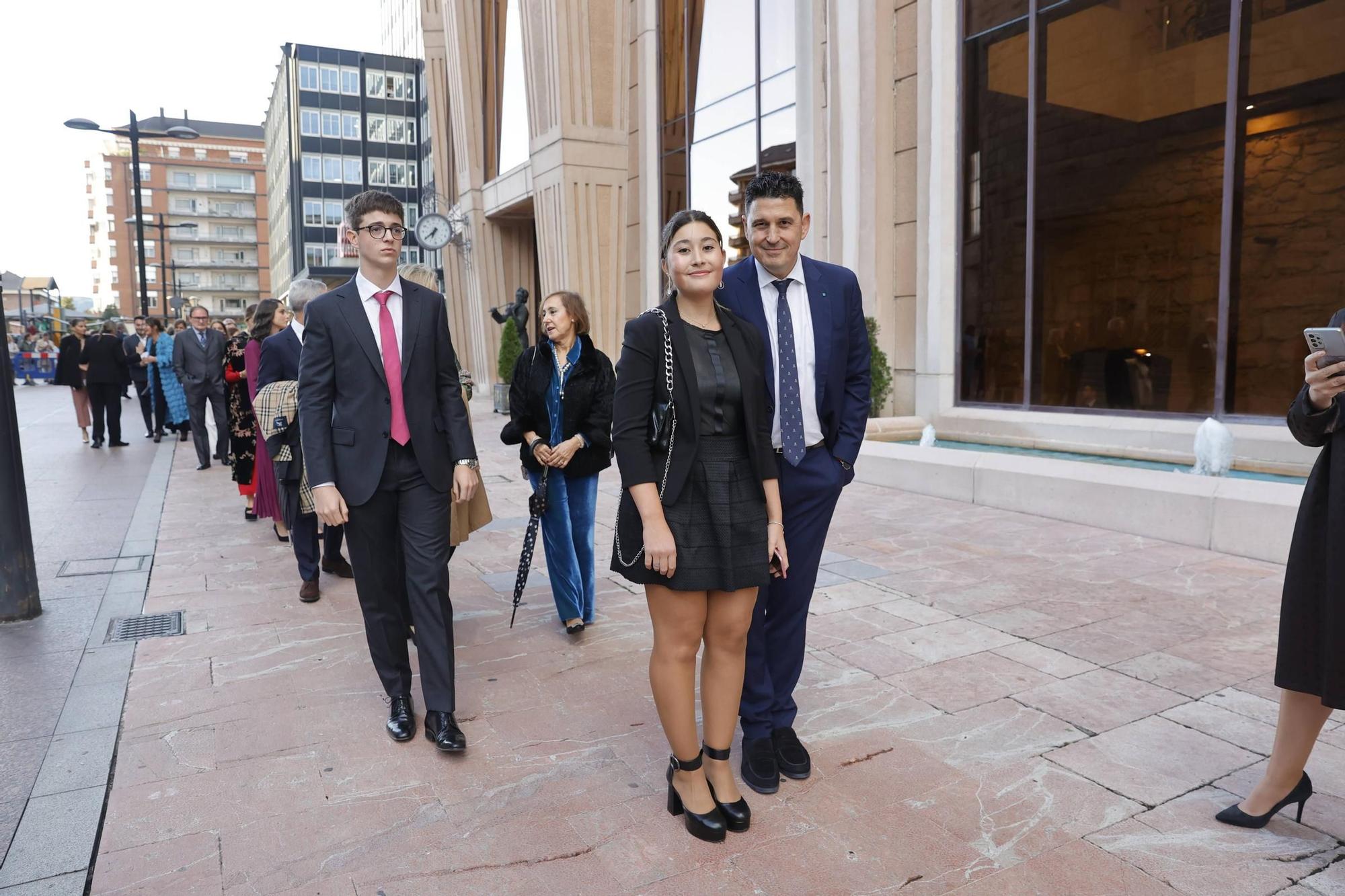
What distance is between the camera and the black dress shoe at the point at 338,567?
6336 millimetres

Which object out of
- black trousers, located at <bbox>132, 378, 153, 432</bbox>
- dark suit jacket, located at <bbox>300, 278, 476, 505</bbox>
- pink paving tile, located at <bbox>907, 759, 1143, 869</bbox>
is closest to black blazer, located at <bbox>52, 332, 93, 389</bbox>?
black trousers, located at <bbox>132, 378, 153, 432</bbox>

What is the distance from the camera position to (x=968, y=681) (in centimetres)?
411

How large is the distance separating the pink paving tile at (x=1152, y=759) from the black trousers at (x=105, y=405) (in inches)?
616

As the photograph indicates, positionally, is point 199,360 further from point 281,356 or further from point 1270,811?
point 1270,811

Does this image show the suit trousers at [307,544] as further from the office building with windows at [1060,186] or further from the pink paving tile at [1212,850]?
the office building with windows at [1060,186]

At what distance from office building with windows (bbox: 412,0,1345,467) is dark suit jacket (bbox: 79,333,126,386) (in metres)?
10.1

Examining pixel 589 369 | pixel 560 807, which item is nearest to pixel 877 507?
pixel 589 369

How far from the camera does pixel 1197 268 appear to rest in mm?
9602

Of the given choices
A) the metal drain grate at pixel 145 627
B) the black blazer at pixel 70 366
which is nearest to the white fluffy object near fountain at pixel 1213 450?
the metal drain grate at pixel 145 627

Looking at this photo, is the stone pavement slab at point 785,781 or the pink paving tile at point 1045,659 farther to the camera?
the pink paving tile at point 1045,659

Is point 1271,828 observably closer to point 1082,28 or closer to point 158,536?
point 158,536

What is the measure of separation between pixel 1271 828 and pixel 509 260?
2354cm

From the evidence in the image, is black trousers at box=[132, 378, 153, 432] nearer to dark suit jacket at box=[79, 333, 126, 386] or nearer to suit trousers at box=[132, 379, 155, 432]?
suit trousers at box=[132, 379, 155, 432]

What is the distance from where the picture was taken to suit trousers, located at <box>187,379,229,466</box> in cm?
1201
